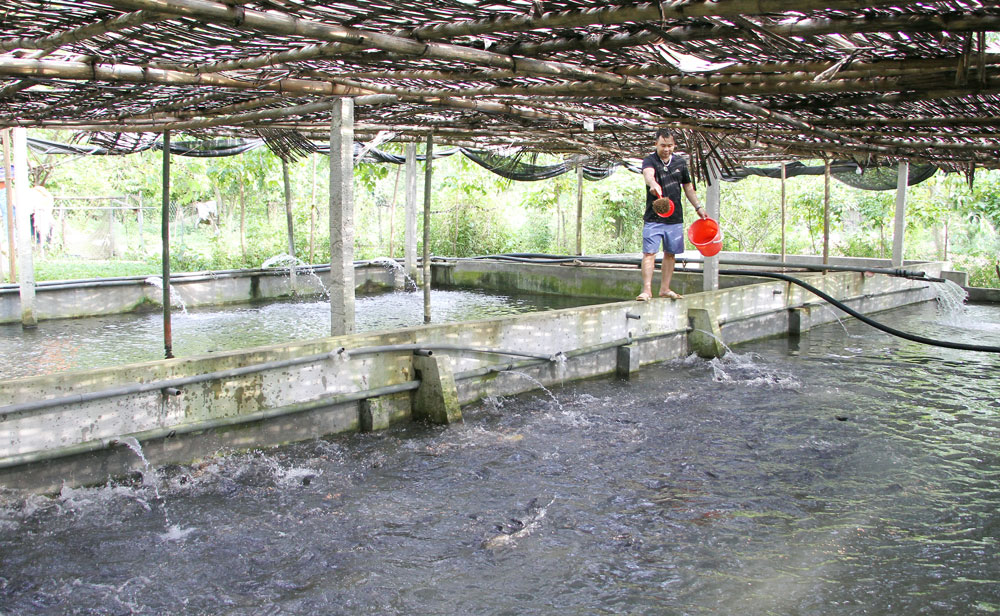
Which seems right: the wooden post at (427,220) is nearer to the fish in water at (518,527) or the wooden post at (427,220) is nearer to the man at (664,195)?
the man at (664,195)

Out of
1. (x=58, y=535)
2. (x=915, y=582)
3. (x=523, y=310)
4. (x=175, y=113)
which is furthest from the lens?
(x=523, y=310)

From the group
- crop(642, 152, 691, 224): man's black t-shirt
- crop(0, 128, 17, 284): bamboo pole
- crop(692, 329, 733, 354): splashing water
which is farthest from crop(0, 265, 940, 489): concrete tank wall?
crop(0, 128, 17, 284): bamboo pole

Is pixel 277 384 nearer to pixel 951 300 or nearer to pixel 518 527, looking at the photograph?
pixel 518 527

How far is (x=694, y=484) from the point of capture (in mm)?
5070

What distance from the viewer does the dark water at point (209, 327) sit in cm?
805

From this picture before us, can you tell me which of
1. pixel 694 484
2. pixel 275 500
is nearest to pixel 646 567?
pixel 694 484

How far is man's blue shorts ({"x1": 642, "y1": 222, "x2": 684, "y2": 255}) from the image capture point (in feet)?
27.3

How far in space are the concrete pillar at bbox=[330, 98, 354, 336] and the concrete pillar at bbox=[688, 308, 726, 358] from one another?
14.1 ft

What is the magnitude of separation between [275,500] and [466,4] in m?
3.15

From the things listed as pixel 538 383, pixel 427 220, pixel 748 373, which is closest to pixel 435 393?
pixel 538 383

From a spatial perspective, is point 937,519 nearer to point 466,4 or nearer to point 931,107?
point 931,107

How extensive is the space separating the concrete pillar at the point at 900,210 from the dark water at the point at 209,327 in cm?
548

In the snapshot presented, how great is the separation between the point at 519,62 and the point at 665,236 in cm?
405

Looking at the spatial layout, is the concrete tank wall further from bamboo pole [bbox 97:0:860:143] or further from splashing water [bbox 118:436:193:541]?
bamboo pole [bbox 97:0:860:143]
